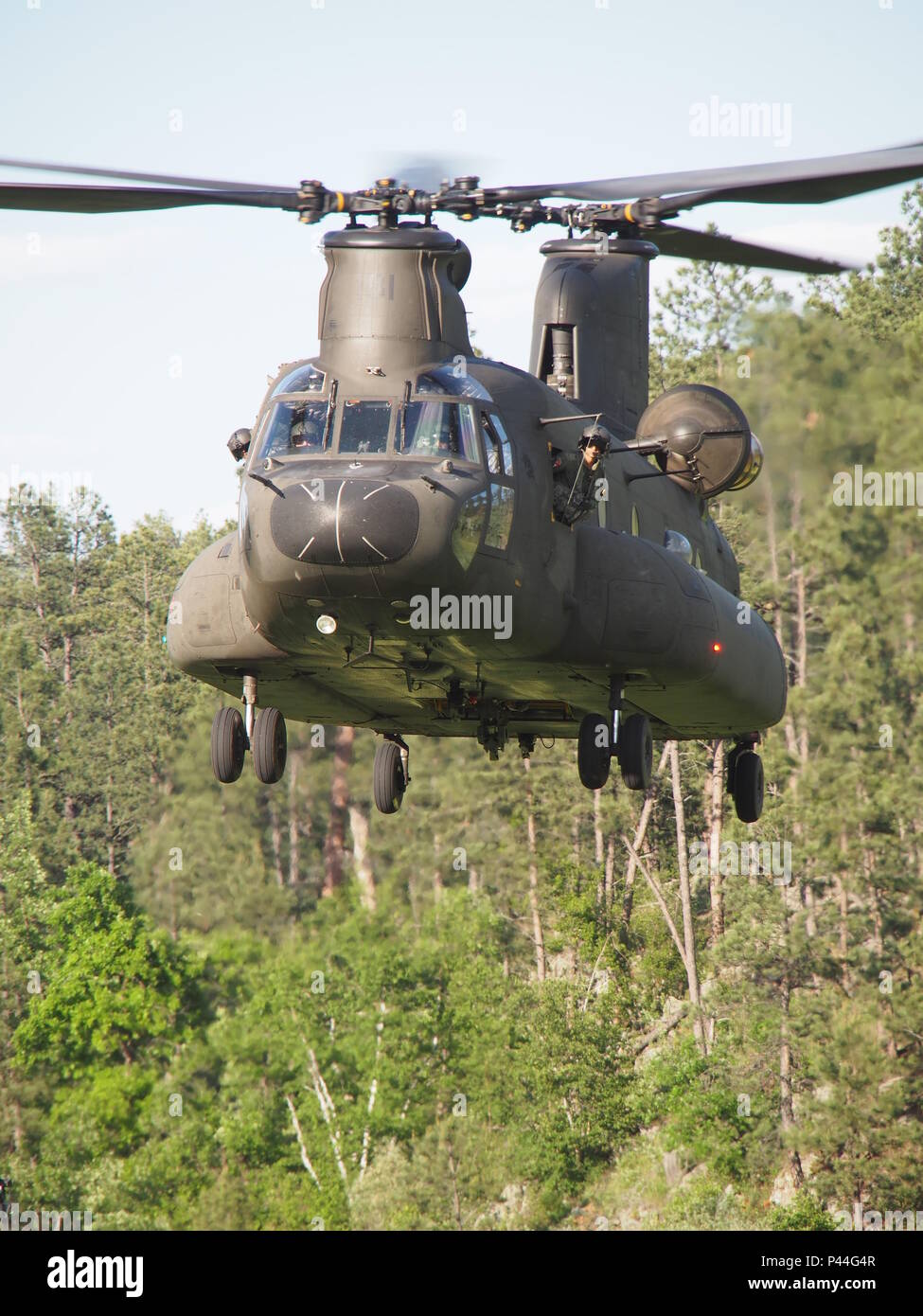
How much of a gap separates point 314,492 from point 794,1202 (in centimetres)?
3261

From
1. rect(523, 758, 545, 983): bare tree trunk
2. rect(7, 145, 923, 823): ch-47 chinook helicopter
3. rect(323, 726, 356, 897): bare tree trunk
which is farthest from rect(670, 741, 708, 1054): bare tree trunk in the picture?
rect(7, 145, 923, 823): ch-47 chinook helicopter

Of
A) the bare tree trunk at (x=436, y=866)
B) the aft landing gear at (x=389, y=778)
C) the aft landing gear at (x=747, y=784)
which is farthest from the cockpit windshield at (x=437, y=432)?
the bare tree trunk at (x=436, y=866)

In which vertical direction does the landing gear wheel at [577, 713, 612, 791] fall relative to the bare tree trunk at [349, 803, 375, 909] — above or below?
below

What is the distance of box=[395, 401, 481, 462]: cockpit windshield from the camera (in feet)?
41.5

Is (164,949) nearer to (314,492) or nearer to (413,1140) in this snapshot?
(413,1140)

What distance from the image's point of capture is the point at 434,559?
12242mm

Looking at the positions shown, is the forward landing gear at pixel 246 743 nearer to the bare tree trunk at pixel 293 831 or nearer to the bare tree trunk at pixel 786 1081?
the bare tree trunk at pixel 786 1081

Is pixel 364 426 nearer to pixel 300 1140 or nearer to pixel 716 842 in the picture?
pixel 716 842

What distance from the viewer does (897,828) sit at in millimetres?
41750

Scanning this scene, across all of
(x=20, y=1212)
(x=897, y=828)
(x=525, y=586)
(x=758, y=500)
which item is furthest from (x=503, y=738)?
(x=20, y=1212)

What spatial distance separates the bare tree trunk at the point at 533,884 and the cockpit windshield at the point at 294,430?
36.3 m

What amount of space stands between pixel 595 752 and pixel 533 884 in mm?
35614

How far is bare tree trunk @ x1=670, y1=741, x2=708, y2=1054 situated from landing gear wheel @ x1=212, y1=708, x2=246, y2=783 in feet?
95.9

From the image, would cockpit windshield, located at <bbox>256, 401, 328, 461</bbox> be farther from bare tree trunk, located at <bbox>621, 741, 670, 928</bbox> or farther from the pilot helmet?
bare tree trunk, located at <bbox>621, 741, 670, 928</bbox>
